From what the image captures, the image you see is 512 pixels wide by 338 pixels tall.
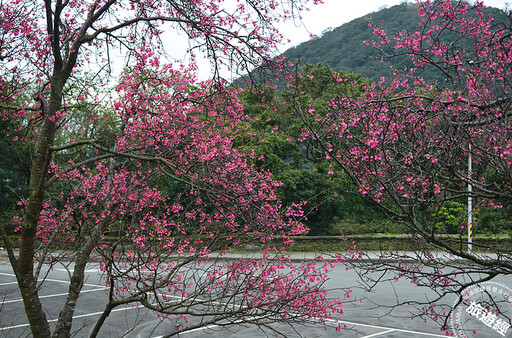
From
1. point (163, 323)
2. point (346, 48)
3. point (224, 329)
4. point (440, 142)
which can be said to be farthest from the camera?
point (346, 48)

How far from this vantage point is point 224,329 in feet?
30.4

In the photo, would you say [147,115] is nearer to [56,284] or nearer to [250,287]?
[250,287]

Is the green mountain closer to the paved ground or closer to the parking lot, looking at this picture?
the paved ground

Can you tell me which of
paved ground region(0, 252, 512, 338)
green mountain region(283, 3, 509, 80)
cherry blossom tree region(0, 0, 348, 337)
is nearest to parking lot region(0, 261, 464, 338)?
paved ground region(0, 252, 512, 338)

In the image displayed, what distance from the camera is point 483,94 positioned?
14.1 ft

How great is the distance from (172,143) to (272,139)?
2105cm

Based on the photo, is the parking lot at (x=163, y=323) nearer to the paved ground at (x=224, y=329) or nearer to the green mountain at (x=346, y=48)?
the paved ground at (x=224, y=329)

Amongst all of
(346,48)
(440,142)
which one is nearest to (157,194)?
(440,142)

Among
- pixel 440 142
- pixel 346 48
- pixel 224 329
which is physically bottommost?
pixel 224 329

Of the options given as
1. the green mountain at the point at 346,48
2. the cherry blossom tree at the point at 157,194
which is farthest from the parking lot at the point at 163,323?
the green mountain at the point at 346,48

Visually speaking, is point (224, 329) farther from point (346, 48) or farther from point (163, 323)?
point (346, 48)

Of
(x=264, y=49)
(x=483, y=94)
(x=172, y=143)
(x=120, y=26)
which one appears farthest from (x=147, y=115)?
(x=483, y=94)

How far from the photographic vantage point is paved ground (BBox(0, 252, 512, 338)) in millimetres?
8789

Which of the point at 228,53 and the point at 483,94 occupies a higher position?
the point at 228,53
